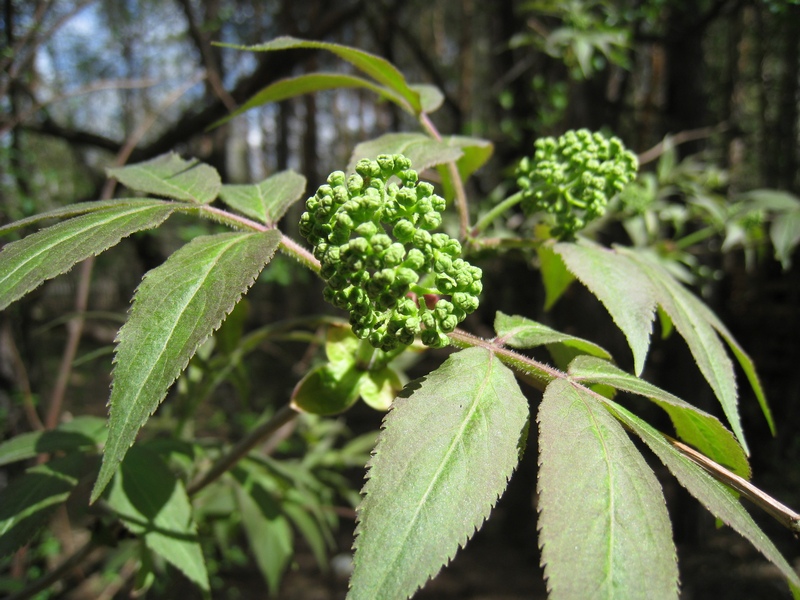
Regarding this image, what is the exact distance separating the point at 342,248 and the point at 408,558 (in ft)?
0.89

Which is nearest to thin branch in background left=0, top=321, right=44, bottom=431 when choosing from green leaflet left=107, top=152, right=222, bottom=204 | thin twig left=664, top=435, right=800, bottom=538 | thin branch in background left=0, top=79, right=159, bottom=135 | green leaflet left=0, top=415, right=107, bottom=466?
thin branch in background left=0, top=79, right=159, bottom=135

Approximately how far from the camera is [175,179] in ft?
2.60

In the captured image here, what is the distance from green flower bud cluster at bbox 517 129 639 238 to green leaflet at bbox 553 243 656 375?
64mm

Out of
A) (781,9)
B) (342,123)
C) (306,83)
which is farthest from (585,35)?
(342,123)

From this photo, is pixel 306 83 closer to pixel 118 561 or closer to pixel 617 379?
pixel 617 379

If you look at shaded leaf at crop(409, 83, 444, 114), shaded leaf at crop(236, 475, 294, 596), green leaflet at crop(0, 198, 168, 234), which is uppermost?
shaded leaf at crop(409, 83, 444, 114)

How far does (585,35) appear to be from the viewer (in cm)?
192

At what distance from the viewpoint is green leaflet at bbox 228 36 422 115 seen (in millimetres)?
782

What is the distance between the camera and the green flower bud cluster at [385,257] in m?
0.54

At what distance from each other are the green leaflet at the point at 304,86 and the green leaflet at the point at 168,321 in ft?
1.22

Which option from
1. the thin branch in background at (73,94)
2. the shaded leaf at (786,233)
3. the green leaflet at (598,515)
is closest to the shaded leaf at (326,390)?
the green leaflet at (598,515)

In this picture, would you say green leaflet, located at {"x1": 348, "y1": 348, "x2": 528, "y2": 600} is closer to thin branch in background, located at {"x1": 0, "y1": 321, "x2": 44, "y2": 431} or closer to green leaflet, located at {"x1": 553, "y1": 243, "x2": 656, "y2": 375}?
green leaflet, located at {"x1": 553, "y1": 243, "x2": 656, "y2": 375}

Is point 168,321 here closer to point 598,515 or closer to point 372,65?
point 598,515

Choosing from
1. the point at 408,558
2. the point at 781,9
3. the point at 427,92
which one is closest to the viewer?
the point at 408,558
